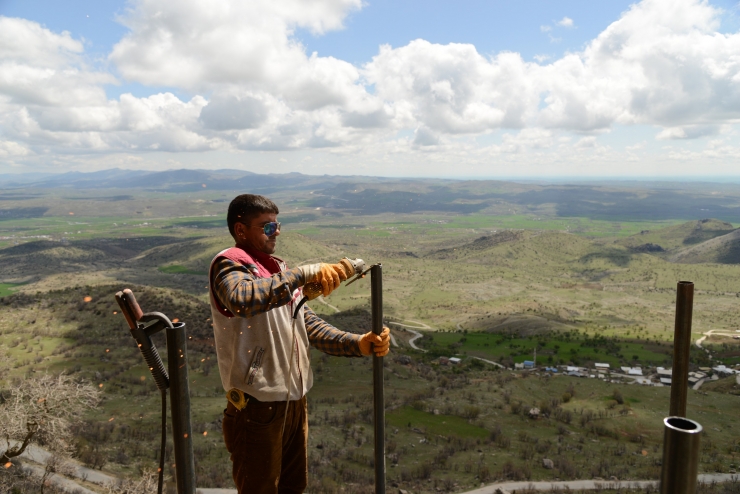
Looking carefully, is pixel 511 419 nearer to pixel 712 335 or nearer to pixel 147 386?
pixel 147 386

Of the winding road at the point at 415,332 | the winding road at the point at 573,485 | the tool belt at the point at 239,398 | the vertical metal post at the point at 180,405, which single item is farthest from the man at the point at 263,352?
the winding road at the point at 415,332

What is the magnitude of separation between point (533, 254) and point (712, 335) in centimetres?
8039

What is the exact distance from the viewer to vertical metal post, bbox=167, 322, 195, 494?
117 inches

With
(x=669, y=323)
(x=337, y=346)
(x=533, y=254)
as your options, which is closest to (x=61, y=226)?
(x=533, y=254)

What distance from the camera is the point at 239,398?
3.52 meters

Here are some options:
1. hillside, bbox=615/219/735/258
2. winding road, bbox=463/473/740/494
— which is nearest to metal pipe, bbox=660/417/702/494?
winding road, bbox=463/473/740/494

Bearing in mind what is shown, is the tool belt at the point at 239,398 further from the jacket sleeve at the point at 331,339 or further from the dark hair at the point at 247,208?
the dark hair at the point at 247,208

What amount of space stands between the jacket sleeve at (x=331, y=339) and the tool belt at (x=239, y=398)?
0.73 metres

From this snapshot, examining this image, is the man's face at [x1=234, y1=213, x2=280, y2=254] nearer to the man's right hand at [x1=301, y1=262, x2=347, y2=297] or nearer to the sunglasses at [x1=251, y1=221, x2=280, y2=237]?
the sunglasses at [x1=251, y1=221, x2=280, y2=237]

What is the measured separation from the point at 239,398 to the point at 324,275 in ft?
3.80

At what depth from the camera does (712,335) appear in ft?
170

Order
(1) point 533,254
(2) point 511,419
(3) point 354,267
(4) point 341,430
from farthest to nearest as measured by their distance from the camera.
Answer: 1. (1) point 533,254
2. (2) point 511,419
3. (4) point 341,430
4. (3) point 354,267

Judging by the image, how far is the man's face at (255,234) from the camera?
3.62 m

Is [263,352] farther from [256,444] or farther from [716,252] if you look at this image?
[716,252]
